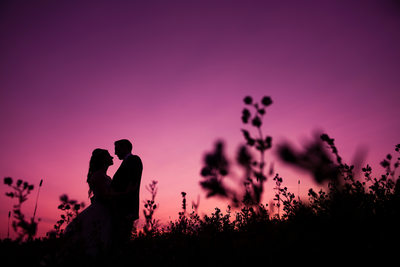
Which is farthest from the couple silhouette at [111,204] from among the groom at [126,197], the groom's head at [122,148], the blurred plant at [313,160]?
the blurred plant at [313,160]

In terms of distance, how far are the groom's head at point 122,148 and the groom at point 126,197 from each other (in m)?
0.57

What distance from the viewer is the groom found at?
432cm

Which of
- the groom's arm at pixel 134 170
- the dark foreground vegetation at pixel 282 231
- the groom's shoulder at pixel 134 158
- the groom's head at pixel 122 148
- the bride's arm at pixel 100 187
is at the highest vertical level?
the groom's head at pixel 122 148

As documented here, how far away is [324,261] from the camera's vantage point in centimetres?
212

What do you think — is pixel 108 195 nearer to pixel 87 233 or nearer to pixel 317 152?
pixel 87 233

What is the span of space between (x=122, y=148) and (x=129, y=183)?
51.6 inches

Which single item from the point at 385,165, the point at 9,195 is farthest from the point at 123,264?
the point at 385,165

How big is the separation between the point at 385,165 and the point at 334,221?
5.47ft

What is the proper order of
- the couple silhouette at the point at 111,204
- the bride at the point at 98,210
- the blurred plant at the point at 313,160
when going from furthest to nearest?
the couple silhouette at the point at 111,204
the bride at the point at 98,210
the blurred plant at the point at 313,160

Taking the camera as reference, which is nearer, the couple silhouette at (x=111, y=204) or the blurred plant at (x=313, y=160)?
the blurred plant at (x=313, y=160)

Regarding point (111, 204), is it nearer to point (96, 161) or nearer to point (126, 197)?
point (126, 197)

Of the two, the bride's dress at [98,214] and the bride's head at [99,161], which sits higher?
the bride's head at [99,161]

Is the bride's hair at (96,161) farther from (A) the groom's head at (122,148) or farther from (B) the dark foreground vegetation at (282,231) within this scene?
(B) the dark foreground vegetation at (282,231)

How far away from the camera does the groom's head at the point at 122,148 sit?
5.46 metres
